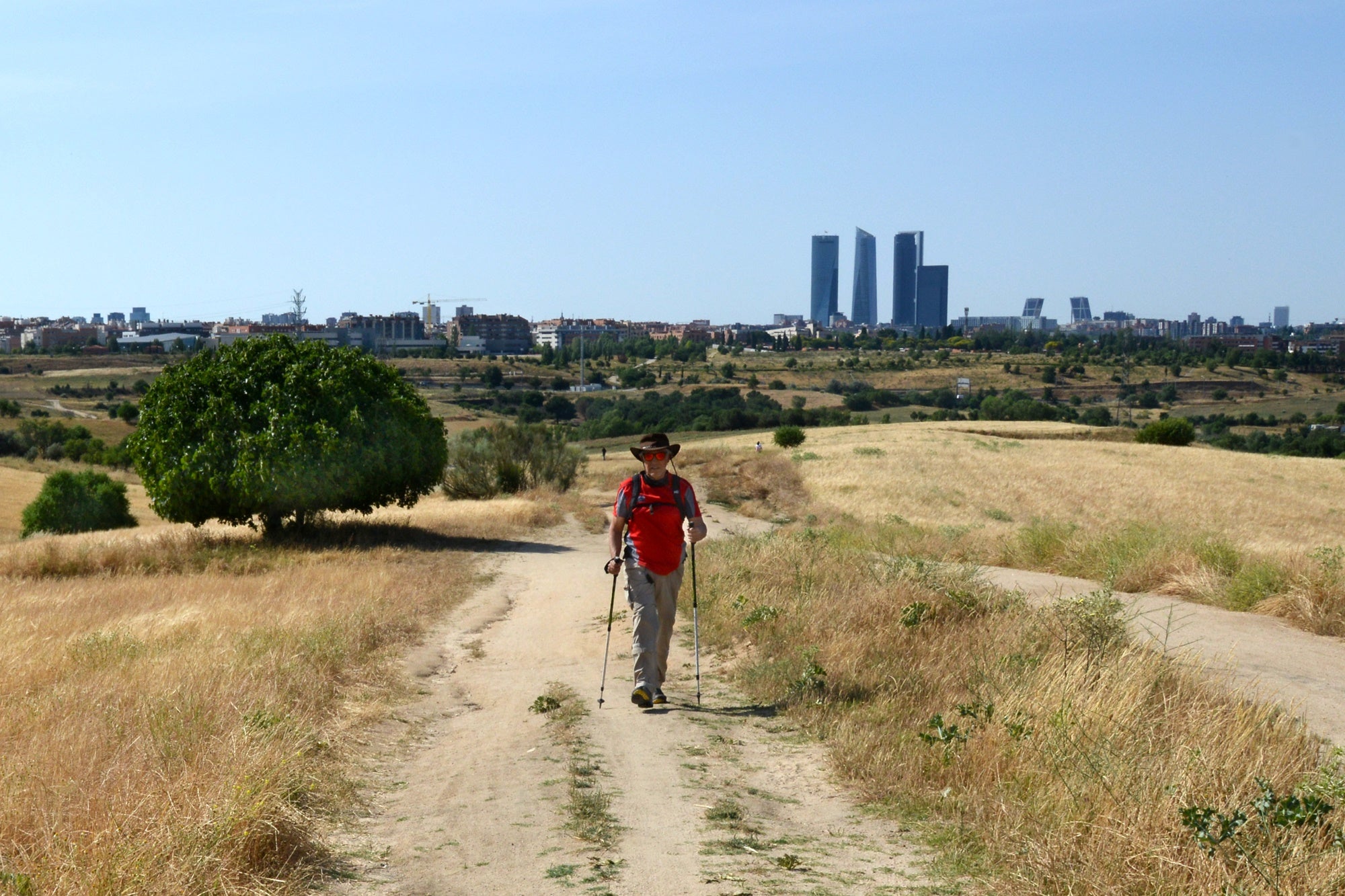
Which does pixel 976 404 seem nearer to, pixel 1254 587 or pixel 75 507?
pixel 75 507

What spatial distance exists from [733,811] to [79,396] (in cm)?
11469

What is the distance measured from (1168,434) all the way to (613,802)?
70492 millimetres

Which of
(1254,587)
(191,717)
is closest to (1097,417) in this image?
(1254,587)

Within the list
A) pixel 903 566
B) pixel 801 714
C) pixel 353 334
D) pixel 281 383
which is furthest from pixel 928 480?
pixel 353 334

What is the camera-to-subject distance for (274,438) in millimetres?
24562

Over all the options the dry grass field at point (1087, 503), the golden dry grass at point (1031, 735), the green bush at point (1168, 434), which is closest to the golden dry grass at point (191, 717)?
the golden dry grass at point (1031, 735)

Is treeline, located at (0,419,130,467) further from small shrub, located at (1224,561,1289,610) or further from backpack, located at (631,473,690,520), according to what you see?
backpack, located at (631,473,690,520)

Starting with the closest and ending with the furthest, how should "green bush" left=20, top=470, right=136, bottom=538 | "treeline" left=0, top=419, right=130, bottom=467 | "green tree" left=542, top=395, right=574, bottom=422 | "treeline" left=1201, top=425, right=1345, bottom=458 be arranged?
"green bush" left=20, top=470, right=136, bottom=538 → "treeline" left=0, top=419, right=130, bottom=467 → "treeline" left=1201, top=425, right=1345, bottom=458 → "green tree" left=542, top=395, right=574, bottom=422

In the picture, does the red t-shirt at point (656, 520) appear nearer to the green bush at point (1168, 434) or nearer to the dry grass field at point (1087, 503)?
the dry grass field at point (1087, 503)

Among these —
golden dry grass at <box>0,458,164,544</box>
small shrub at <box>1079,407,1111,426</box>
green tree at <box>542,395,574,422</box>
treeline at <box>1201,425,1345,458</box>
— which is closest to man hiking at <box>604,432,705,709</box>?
golden dry grass at <box>0,458,164,544</box>

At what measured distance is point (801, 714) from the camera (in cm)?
843

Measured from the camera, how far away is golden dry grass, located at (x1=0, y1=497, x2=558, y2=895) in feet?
15.6

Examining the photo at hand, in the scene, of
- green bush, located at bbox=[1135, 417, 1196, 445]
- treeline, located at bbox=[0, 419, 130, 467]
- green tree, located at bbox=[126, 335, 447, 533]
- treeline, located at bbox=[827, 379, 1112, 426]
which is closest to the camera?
green tree, located at bbox=[126, 335, 447, 533]

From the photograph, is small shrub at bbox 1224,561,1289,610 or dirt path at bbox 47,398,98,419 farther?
dirt path at bbox 47,398,98,419
